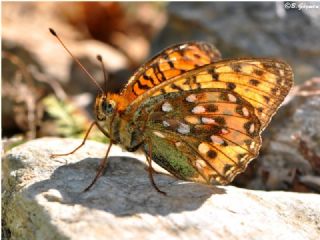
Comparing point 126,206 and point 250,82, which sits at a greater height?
point 250,82

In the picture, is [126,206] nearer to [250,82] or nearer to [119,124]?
[119,124]

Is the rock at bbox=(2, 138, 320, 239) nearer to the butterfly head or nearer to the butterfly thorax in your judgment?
the butterfly thorax

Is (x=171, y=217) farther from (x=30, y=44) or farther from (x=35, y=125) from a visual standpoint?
(x=30, y=44)

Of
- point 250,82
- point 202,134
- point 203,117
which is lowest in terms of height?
point 202,134

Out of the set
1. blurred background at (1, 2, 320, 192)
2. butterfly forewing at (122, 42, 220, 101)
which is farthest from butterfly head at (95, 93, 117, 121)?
blurred background at (1, 2, 320, 192)

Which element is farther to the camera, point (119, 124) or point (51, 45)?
point (51, 45)

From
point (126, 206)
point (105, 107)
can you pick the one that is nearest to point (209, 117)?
point (105, 107)

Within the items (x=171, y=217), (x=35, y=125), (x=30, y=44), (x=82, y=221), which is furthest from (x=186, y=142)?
(x=30, y=44)
